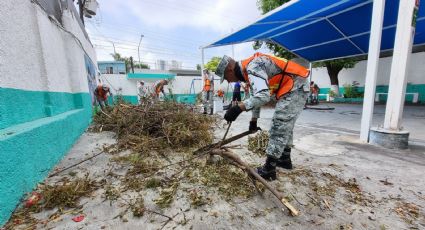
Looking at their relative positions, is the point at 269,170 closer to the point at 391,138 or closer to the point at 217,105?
the point at 391,138

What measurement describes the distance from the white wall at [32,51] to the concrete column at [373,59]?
5302 mm

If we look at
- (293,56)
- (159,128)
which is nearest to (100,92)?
(159,128)

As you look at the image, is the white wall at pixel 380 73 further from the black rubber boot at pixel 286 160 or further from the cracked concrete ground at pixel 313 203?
the black rubber boot at pixel 286 160

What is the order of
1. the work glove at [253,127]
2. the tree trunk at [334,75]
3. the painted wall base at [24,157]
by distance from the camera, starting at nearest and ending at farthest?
the painted wall base at [24,157] → the work glove at [253,127] → the tree trunk at [334,75]

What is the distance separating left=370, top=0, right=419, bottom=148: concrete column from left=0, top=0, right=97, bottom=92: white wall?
5.38 metres

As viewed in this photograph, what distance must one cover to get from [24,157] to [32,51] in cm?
172

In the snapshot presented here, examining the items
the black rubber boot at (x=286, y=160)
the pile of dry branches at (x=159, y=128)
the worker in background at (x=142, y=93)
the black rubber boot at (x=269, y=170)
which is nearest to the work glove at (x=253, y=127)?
the black rubber boot at (x=269, y=170)

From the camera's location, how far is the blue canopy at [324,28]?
5.45 m

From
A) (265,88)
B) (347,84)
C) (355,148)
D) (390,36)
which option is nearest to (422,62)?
(347,84)

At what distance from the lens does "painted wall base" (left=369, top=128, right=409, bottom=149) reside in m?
3.47

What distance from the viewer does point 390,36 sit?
7.36 metres

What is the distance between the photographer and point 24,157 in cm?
200

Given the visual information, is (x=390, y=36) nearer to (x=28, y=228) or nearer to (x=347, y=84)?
(x=347, y=84)

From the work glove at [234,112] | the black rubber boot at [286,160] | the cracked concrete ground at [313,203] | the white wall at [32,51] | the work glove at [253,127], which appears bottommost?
the cracked concrete ground at [313,203]
